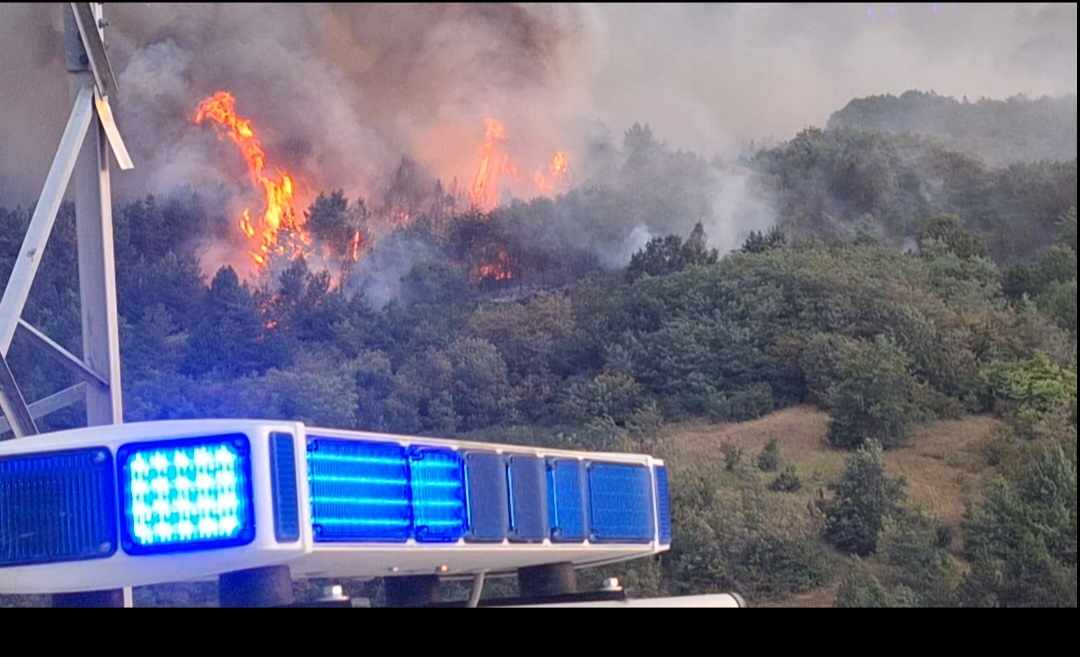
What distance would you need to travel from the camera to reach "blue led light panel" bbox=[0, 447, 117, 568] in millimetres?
3557

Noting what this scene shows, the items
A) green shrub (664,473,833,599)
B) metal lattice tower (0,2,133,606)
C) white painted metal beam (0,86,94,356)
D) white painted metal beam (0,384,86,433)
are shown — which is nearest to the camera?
white painted metal beam (0,86,94,356)

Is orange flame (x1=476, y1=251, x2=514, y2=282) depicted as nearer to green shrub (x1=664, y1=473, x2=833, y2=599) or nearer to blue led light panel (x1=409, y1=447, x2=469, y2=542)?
green shrub (x1=664, y1=473, x2=833, y2=599)

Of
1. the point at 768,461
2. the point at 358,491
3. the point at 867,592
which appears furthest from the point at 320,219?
the point at 358,491

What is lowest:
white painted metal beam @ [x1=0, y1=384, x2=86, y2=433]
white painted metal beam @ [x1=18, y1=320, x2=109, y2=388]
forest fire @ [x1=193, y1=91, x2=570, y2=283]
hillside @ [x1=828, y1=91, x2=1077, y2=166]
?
white painted metal beam @ [x1=0, y1=384, x2=86, y2=433]

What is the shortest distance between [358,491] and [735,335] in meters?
7.89

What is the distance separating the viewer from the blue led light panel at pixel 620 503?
5.06 m

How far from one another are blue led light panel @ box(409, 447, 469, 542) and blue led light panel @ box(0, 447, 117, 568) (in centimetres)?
69

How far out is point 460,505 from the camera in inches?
164

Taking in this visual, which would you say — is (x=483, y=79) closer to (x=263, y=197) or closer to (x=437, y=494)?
(x=263, y=197)

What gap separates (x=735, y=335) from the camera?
11.5 m

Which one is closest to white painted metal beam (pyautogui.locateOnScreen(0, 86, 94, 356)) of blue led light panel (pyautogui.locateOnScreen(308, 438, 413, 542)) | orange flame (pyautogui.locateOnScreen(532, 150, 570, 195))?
blue led light panel (pyautogui.locateOnScreen(308, 438, 413, 542))

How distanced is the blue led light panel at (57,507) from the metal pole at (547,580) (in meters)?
1.74

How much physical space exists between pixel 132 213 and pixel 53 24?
2712 mm

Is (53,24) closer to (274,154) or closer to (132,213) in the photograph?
(132,213)
